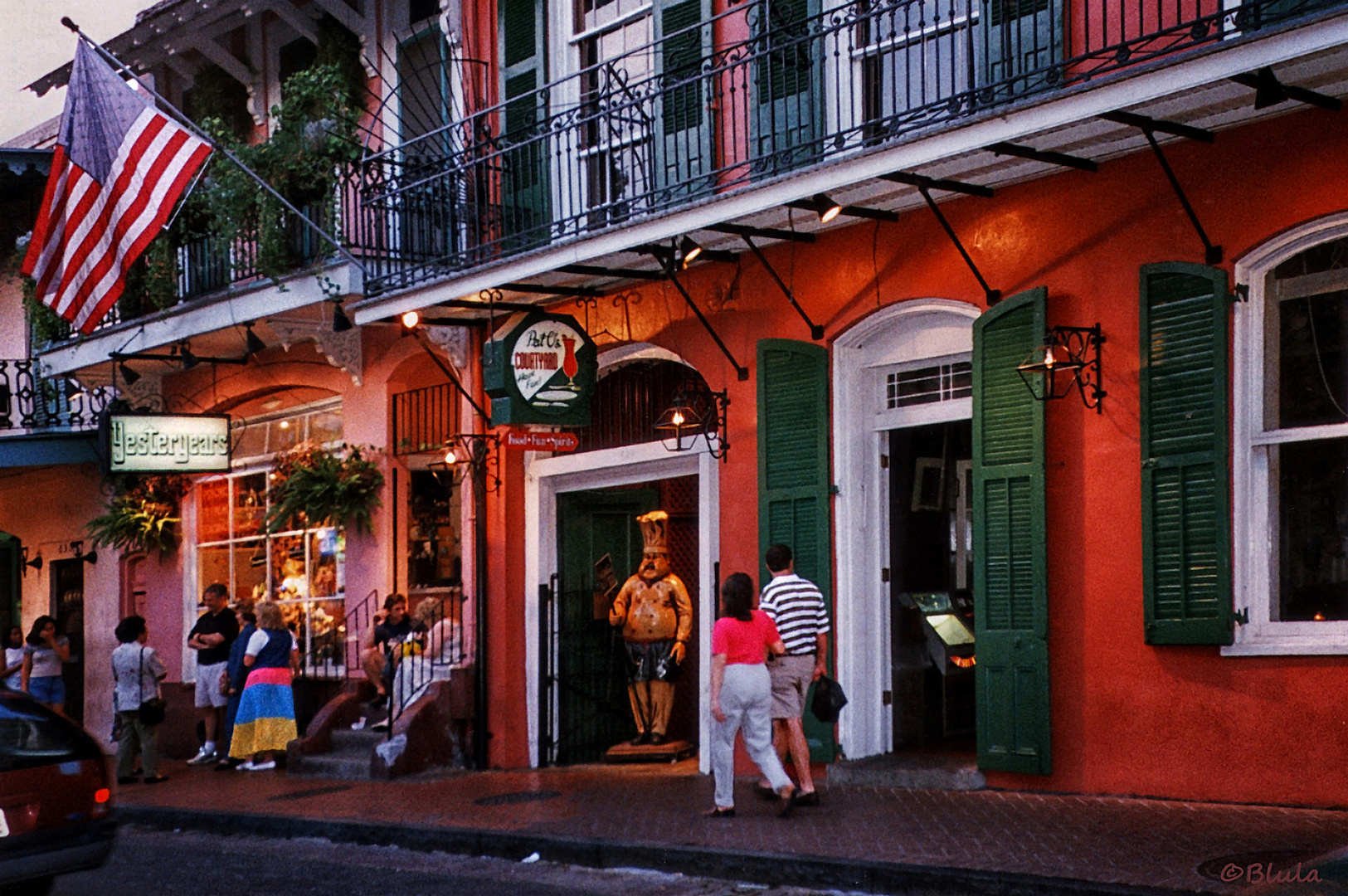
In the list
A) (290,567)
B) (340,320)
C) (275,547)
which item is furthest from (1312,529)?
(275,547)

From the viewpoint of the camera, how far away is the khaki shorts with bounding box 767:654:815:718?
10.6 metres

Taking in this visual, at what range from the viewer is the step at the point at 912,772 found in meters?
10.9

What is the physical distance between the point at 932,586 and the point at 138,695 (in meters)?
7.73

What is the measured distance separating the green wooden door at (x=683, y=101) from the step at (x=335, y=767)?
5.78m

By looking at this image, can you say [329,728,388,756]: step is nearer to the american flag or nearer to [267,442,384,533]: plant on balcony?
[267,442,384,533]: plant on balcony

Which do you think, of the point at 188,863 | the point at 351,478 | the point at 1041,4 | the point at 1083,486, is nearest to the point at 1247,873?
the point at 1083,486

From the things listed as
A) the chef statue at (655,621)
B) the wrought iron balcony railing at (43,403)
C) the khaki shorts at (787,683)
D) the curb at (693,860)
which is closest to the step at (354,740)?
the curb at (693,860)

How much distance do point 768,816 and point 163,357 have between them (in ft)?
34.4

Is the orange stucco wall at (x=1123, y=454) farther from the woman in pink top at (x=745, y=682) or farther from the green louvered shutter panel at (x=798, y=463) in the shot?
the woman in pink top at (x=745, y=682)

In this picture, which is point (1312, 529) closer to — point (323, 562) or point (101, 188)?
point (101, 188)

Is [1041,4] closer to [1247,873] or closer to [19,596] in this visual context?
[1247,873]

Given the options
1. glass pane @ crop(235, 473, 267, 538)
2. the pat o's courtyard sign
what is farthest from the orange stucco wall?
glass pane @ crop(235, 473, 267, 538)

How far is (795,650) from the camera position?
10.6 meters

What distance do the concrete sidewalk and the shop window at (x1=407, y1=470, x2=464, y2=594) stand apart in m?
3.01
